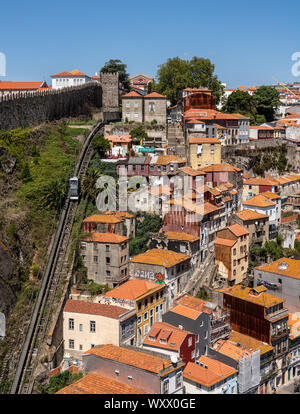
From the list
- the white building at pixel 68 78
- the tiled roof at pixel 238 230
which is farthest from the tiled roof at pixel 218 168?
the white building at pixel 68 78

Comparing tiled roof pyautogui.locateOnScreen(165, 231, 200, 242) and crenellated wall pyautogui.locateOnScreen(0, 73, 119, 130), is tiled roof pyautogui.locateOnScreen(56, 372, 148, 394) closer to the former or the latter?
tiled roof pyautogui.locateOnScreen(165, 231, 200, 242)

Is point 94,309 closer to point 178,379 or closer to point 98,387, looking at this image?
point 98,387

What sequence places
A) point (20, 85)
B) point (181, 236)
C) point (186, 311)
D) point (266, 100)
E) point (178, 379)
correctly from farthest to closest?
point (20, 85) < point (266, 100) < point (181, 236) < point (186, 311) < point (178, 379)

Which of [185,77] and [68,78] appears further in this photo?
[68,78]

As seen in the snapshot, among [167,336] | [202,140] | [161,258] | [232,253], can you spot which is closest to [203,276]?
[232,253]

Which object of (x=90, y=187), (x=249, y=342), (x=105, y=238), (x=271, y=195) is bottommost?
(x=249, y=342)
